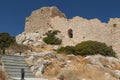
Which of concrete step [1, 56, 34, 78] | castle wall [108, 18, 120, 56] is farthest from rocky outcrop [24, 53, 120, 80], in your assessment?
castle wall [108, 18, 120, 56]

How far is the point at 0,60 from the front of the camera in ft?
68.9

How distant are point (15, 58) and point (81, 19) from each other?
65.5ft

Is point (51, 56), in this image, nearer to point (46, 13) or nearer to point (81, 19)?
point (81, 19)

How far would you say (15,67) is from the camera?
2080 centimetres

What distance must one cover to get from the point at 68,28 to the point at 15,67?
22.4m

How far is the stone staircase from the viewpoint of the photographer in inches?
764

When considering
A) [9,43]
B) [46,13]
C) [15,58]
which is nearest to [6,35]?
[9,43]

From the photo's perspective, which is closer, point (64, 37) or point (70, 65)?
point (70, 65)

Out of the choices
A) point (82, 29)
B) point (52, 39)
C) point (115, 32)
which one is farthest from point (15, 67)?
point (82, 29)

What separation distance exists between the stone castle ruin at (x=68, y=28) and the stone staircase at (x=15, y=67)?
52.0ft

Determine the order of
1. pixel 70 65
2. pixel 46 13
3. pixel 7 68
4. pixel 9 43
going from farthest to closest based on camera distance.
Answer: pixel 46 13 → pixel 9 43 → pixel 70 65 → pixel 7 68

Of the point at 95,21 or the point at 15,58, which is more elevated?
the point at 95,21

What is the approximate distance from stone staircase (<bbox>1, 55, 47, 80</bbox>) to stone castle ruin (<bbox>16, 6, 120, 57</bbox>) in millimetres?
15857

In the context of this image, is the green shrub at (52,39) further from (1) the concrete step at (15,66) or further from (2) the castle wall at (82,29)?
(1) the concrete step at (15,66)
